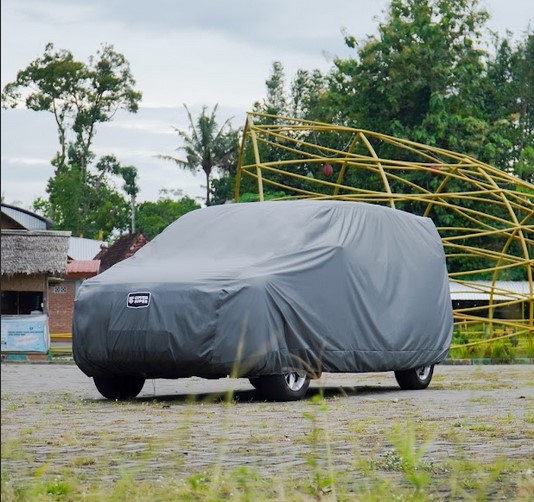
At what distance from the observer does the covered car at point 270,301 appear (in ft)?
34.8

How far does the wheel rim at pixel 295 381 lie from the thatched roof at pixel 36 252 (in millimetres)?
21822

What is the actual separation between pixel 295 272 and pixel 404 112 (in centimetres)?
4104

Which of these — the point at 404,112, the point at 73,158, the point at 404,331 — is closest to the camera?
the point at 404,331

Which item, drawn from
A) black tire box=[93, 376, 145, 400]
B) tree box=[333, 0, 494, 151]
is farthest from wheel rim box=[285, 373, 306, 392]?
tree box=[333, 0, 494, 151]

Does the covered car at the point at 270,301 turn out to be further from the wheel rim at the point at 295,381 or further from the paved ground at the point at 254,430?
the paved ground at the point at 254,430

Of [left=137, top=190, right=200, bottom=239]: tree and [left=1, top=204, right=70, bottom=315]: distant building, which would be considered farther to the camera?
[left=137, top=190, right=200, bottom=239]: tree

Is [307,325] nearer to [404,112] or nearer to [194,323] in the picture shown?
[194,323]

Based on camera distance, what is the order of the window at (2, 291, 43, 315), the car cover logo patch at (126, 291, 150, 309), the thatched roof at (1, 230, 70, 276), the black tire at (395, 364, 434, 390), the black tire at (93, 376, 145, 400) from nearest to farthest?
the car cover logo patch at (126, 291, 150, 309)
the black tire at (93, 376, 145, 400)
the black tire at (395, 364, 434, 390)
the thatched roof at (1, 230, 70, 276)
the window at (2, 291, 43, 315)

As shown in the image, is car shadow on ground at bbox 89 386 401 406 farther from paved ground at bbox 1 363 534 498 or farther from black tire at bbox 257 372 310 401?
black tire at bbox 257 372 310 401

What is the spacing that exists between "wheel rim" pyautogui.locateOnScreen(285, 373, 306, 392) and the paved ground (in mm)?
240

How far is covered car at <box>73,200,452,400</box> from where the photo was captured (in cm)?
1060

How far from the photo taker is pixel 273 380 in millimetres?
10867

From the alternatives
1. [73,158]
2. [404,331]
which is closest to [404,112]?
[73,158]

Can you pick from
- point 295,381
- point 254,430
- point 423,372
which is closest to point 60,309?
point 423,372
